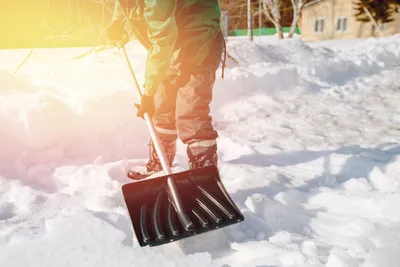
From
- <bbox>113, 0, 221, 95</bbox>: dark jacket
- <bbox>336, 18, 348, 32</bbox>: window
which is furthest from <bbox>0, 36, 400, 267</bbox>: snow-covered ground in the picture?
<bbox>336, 18, 348, 32</bbox>: window

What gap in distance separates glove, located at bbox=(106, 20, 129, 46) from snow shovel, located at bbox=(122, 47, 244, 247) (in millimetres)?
1270

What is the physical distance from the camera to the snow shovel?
1626mm

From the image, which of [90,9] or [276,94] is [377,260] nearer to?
[276,94]

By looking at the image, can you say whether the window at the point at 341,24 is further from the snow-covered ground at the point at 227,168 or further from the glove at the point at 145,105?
the glove at the point at 145,105

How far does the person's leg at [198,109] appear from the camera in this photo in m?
2.32

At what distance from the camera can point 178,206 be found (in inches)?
69.5

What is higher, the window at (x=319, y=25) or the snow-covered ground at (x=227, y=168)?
the snow-covered ground at (x=227, y=168)

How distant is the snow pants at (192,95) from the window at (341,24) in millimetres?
24226

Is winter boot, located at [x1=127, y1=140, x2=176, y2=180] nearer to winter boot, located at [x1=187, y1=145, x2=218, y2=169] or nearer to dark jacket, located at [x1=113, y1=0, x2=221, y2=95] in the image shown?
winter boot, located at [x1=187, y1=145, x2=218, y2=169]

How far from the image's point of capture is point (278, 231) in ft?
5.77

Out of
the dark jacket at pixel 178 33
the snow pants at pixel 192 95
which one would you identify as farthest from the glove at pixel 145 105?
the snow pants at pixel 192 95

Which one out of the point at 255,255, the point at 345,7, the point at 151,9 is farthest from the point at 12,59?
the point at 345,7

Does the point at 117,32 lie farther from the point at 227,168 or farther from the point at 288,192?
the point at 288,192

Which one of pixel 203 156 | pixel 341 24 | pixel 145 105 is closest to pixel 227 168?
pixel 203 156
